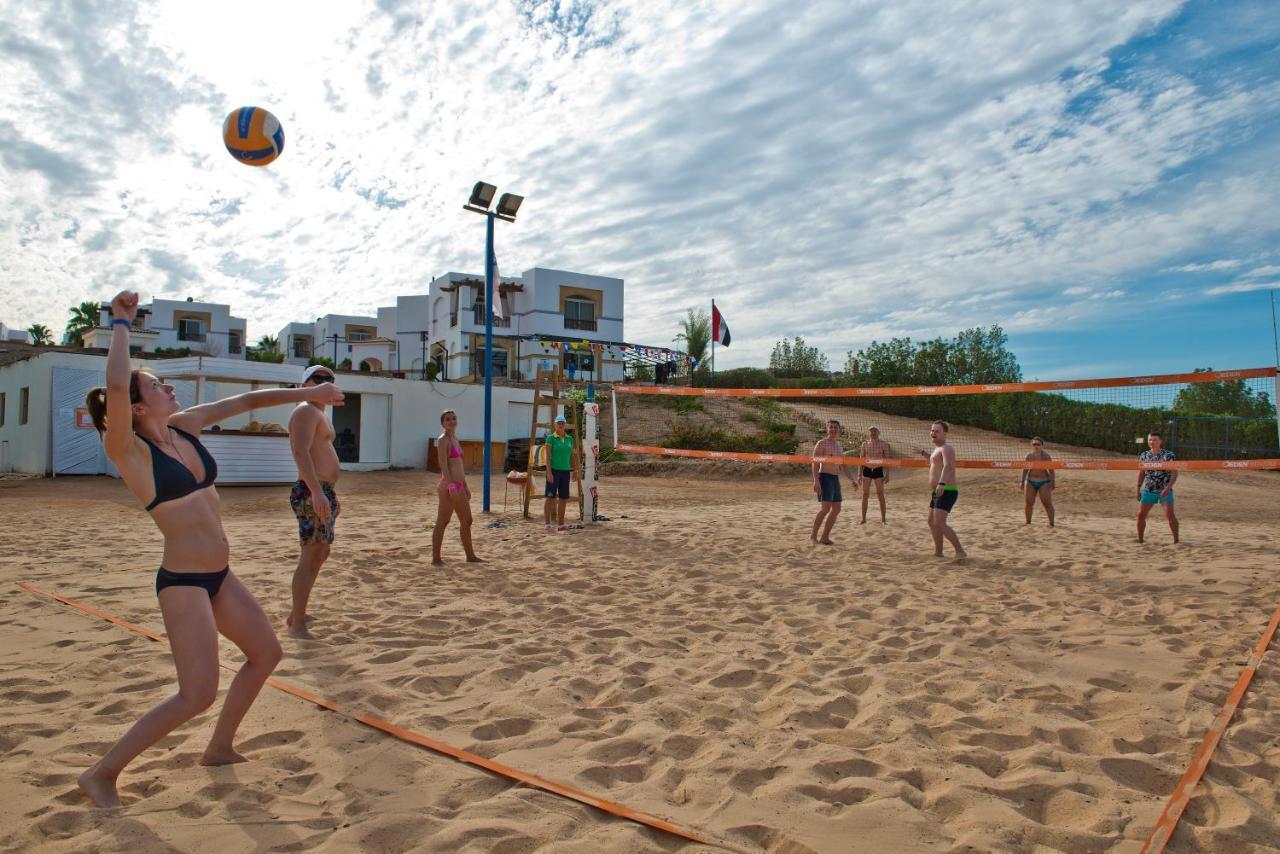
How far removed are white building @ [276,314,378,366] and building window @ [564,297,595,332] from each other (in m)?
13.2

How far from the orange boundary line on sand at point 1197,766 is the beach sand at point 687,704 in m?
0.05

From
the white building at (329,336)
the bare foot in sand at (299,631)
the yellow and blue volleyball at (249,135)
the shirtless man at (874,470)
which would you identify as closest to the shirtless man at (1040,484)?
the shirtless man at (874,470)

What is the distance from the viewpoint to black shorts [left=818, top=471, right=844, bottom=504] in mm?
8398

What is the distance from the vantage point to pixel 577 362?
32.2 m

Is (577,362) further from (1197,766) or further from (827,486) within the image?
(1197,766)

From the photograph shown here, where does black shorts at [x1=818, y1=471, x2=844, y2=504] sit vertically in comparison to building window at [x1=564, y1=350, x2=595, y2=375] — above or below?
below

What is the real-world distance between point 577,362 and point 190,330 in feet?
82.2

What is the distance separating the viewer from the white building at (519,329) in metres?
31.6

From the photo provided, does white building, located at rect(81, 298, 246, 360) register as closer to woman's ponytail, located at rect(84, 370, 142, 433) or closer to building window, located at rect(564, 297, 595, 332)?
building window, located at rect(564, 297, 595, 332)

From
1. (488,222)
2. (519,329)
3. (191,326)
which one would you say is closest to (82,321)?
(191,326)

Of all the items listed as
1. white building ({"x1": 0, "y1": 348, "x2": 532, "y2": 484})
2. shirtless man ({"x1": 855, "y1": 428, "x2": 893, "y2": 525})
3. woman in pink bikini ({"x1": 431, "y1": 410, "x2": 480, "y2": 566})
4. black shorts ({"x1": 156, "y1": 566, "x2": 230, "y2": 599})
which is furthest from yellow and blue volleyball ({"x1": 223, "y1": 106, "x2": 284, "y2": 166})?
white building ({"x1": 0, "y1": 348, "x2": 532, "y2": 484})

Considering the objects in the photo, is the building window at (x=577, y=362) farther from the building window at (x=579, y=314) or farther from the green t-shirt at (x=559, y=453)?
the green t-shirt at (x=559, y=453)

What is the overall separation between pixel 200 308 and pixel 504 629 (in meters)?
46.4

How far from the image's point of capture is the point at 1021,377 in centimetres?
2895
